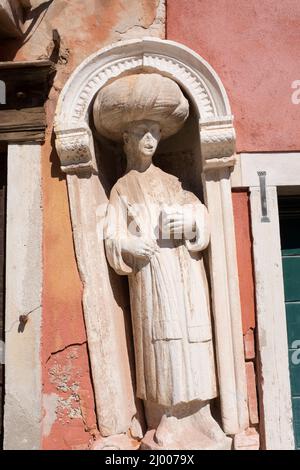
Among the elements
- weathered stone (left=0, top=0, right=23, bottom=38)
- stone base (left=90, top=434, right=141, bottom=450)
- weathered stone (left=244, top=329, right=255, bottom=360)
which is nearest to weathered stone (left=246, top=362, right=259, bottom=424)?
weathered stone (left=244, top=329, right=255, bottom=360)

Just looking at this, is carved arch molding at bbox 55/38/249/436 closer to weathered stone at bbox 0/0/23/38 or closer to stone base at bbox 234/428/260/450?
stone base at bbox 234/428/260/450

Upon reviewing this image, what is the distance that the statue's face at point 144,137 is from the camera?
304 cm

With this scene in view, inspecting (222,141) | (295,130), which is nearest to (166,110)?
(222,141)

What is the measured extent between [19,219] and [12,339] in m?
0.66

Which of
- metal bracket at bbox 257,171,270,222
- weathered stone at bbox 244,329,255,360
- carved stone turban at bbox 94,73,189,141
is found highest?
carved stone turban at bbox 94,73,189,141

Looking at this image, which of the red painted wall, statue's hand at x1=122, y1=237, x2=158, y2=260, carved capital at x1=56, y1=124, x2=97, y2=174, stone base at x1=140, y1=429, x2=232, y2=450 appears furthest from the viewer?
the red painted wall

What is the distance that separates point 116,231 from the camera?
296cm

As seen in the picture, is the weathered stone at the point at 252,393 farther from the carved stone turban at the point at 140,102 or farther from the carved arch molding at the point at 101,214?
the carved stone turban at the point at 140,102

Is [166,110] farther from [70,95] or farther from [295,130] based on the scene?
[295,130]

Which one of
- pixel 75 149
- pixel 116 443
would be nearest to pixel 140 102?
pixel 75 149

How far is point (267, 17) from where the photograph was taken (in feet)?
10.6

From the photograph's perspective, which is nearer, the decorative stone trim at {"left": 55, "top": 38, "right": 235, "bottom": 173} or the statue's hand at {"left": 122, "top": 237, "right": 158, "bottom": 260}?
the statue's hand at {"left": 122, "top": 237, "right": 158, "bottom": 260}

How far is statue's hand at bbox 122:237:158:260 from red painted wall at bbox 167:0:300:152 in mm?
766

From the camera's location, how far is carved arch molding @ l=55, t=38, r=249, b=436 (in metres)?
2.88
